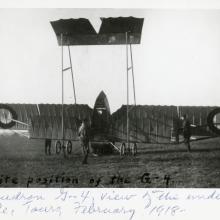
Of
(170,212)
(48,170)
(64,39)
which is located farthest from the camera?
(64,39)

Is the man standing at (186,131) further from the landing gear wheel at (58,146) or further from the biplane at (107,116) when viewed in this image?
the landing gear wheel at (58,146)

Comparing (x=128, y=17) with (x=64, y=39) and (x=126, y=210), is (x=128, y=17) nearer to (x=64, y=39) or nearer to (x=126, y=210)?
(x=64, y=39)

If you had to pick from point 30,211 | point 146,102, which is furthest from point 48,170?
point 146,102

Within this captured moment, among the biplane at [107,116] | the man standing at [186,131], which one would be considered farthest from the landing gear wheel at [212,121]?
the man standing at [186,131]

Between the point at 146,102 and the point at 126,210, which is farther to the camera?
the point at 146,102

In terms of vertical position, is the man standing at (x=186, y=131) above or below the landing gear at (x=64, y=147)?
above
